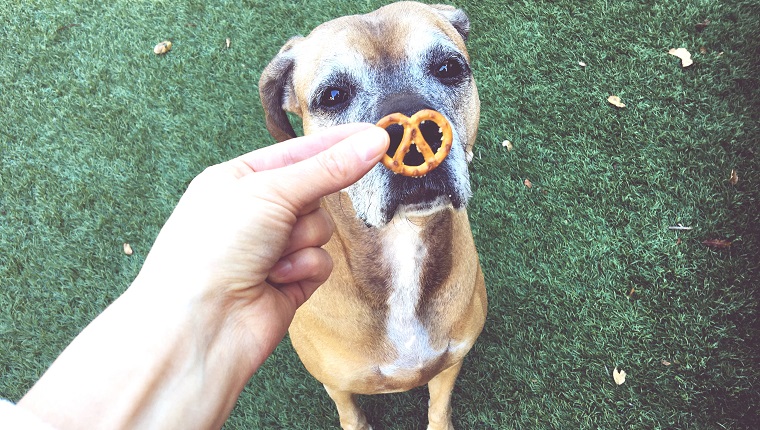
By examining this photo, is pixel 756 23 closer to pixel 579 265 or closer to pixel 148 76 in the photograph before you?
pixel 579 265

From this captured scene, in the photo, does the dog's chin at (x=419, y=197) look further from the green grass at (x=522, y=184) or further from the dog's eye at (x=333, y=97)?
the green grass at (x=522, y=184)

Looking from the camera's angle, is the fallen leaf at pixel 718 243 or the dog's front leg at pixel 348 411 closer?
the dog's front leg at pixel 348 411

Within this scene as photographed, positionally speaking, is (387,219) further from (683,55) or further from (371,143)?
(683,55)

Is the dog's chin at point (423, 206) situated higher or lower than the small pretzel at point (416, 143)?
lower

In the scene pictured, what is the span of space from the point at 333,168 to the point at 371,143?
0.15 meters

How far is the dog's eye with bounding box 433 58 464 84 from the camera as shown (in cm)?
232

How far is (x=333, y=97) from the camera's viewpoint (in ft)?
7.56

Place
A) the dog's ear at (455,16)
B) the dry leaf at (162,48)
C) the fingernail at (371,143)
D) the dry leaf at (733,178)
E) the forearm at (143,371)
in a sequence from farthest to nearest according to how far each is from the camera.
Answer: the dry leaf at (162,48) → the dry leaf at (733,178) → the dog's ear at (455,16) → the fingernail at (371,143) → the forearm at (143,371)

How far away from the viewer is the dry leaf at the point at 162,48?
4574 mm

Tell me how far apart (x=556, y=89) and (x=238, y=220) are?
3.23 m

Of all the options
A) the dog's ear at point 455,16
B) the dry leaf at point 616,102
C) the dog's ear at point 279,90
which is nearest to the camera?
the dog's ear at point 279,90

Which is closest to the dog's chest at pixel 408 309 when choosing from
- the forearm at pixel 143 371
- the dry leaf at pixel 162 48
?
the forearm at pixel 143 371

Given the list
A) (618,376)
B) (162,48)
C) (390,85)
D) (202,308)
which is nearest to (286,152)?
(390,85)

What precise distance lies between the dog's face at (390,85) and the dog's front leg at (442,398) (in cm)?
128
